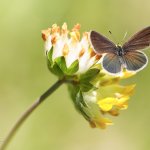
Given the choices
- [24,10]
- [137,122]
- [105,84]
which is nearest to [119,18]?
[24,10]

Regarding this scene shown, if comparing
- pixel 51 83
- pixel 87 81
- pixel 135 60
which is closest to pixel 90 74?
pixel 87 81

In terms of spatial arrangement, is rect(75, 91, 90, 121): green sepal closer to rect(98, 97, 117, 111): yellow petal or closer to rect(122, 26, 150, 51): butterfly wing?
rect(98, 97, 117, 111): yellow petal

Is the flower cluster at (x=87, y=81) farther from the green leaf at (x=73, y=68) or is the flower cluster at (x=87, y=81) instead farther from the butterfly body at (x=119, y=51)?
the butterfly body at (x=119, y=51)

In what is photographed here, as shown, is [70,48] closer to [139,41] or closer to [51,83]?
[139,41]

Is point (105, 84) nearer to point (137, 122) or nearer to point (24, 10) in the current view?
point (137, 122)

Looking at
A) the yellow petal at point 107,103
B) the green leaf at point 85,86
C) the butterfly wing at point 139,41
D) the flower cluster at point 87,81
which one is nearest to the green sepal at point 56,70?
the flower cluster at point 87,81

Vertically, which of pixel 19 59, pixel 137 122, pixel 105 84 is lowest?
pixel 137 122
